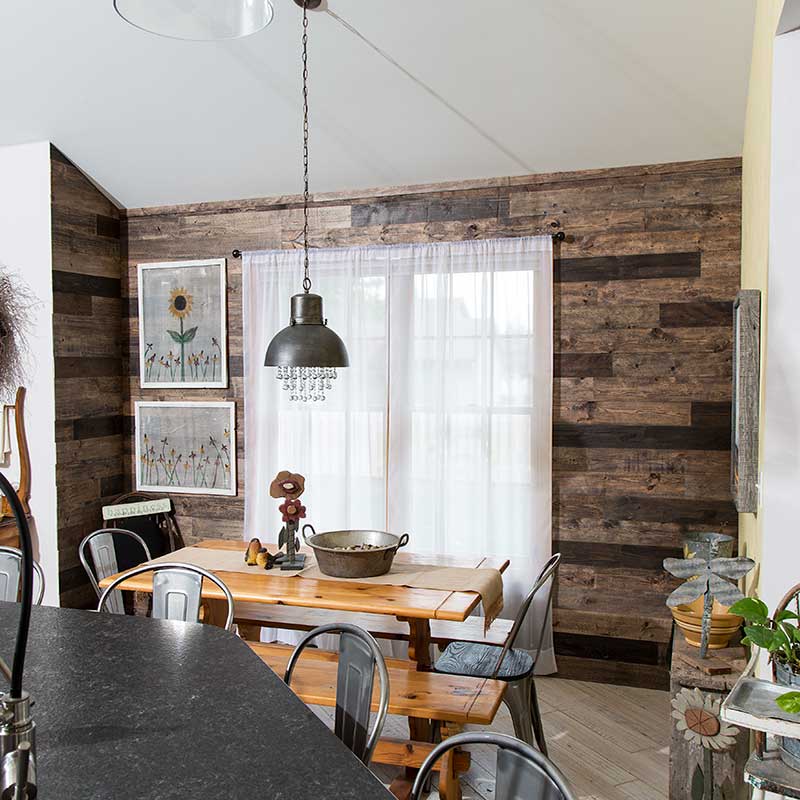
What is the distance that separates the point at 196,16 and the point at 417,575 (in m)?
2.28

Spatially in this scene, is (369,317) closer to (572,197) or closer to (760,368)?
(572,197)

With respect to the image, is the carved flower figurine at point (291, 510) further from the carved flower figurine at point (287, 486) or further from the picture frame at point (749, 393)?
the picture frame at point (749, 393)

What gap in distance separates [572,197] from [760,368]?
1963 millimetres

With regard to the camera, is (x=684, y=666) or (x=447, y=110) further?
(x=447, y=110)

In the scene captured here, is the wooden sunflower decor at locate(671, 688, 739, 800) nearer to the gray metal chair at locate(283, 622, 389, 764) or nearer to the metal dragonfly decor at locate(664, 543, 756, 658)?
the metal dragonfly decor at locate(664, 543, 756, 658)

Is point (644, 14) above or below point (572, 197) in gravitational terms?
above

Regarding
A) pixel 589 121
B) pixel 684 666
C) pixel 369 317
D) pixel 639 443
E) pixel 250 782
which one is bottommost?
pixel 684 666

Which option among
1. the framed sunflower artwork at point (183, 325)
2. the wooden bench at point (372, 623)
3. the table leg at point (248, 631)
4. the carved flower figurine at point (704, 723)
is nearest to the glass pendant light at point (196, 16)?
the carved flower figurine at point (704, 723)

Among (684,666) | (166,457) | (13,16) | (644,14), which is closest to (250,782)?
(684,666)

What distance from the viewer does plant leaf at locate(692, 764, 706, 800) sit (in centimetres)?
248

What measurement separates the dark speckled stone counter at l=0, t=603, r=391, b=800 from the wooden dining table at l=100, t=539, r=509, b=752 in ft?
3.38

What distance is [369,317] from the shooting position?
14.8 feet

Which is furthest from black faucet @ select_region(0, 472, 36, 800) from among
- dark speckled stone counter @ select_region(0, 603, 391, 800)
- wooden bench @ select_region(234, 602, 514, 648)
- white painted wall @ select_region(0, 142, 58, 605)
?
white painted wall @ select_region(0, 142, 58, 605)

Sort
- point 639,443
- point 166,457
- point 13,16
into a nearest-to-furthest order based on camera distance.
Result: point 13,16
point 639,443
point 166,457
